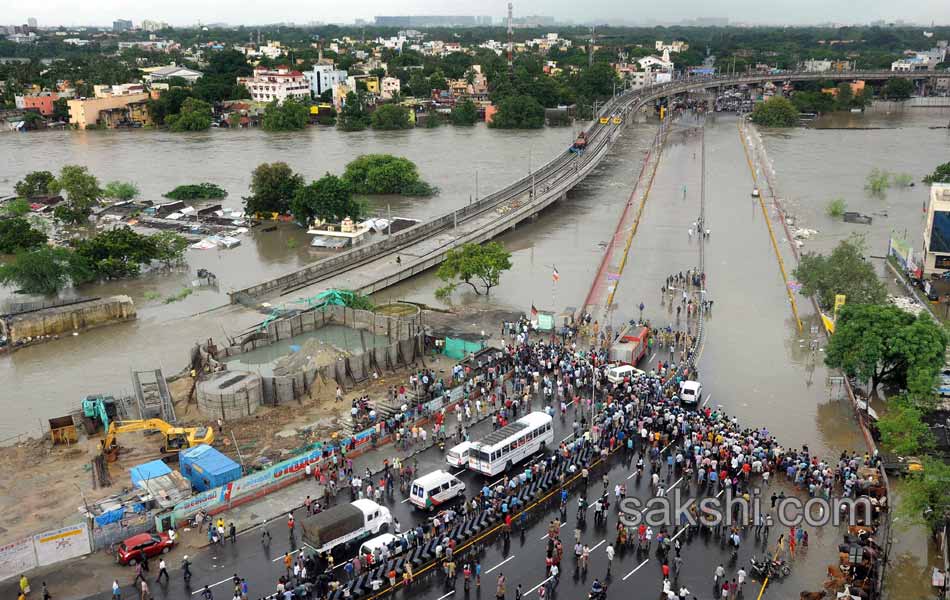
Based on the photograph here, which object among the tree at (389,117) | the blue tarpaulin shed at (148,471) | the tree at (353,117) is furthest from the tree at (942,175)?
the tree at (353,117)

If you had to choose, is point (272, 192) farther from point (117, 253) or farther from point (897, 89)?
point (897, 89)

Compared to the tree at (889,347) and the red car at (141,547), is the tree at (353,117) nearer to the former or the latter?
the tree at (889,347)

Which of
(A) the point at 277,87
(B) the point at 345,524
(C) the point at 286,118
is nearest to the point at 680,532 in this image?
(B) the point at 345,524

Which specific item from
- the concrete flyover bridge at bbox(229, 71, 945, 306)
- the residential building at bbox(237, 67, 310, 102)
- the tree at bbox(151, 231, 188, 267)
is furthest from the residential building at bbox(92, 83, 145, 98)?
the tree at bbox(151, 231, 188, 267)

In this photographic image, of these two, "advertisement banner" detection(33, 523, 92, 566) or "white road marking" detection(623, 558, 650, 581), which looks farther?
"advertisement banner" detection(33, 523, 92, 566)

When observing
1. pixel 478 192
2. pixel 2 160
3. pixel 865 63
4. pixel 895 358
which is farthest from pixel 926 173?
pixel 865 63

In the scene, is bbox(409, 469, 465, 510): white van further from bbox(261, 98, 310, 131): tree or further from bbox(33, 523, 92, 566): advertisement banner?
bbox(261, 98, 310, 131): tree

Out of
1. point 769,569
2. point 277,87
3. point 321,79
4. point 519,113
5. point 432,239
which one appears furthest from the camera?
point 321,79
